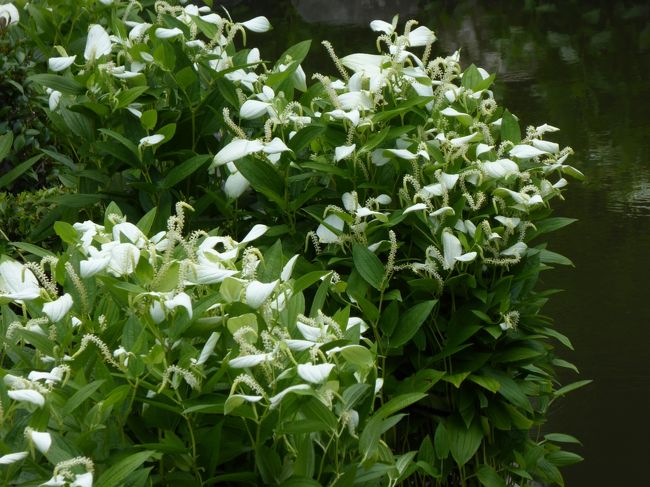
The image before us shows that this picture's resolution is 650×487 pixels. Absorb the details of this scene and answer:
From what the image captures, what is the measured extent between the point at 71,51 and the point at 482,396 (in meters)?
1.81

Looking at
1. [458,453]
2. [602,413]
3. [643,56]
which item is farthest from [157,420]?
[643,56]

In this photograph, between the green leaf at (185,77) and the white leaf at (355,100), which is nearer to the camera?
the white leaf at (355,100)

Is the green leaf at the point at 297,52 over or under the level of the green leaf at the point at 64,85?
under

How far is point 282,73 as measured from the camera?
2.95 meters

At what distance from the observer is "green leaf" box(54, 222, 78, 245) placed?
2.21 meters

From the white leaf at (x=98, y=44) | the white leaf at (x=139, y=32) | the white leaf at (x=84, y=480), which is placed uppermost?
the white leaf at (x=98, y=44)

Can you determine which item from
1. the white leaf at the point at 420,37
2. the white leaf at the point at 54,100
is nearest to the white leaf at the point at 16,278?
the white leaf at the point at 54,100

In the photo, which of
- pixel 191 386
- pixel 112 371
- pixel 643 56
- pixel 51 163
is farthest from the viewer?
pixel 643 56

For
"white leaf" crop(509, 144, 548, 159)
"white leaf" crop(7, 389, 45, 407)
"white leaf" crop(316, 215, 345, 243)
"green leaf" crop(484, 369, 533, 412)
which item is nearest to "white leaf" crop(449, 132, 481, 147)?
"white leaf" crop(509, 144, 548, 159)

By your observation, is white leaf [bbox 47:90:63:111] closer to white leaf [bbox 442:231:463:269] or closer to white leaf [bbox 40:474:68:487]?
white leaf [bbox 442:231:463:269]

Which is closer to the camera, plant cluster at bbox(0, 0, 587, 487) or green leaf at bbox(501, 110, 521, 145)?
plant cluster at bbox(0, 0, 587, 487)

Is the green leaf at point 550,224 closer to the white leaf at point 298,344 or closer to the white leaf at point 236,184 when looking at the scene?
Answer: the white leaf at point 236,184

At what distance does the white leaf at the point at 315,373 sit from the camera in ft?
5.55

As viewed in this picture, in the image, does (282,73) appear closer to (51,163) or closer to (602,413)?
(51,163)
